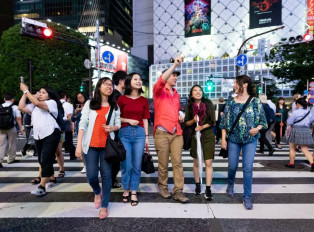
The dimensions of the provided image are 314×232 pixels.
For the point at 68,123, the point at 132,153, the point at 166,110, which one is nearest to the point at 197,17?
the point at 68,123

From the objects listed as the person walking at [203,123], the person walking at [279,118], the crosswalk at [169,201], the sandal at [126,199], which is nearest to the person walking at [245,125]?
the person walking at [203,123]

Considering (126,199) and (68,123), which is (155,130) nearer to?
(126,199)

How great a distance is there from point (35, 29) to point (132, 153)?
11067 millimetres

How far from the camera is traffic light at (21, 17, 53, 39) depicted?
11523mm

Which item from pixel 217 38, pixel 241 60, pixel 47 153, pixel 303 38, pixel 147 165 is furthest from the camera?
pixel 217 38

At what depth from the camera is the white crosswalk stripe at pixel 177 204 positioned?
3154mm

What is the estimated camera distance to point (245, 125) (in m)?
3.51

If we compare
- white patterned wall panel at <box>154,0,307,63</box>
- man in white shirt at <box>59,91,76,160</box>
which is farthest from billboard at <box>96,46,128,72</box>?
man in white shirt at <box>59,91,76,160</box>

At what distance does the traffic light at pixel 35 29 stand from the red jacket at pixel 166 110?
33.9 feet

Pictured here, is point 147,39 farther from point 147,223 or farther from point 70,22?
point 147,223

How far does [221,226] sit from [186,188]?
1549 mm

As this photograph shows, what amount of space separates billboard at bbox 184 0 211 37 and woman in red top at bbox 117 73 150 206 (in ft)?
193

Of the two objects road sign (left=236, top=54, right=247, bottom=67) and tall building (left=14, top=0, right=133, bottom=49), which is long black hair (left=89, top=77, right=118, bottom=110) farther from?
tall building (left=14, top=0, right=133, bottom=49)

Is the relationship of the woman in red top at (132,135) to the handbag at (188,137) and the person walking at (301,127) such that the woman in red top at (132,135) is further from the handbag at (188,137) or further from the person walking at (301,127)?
the person walking at (301,127)
